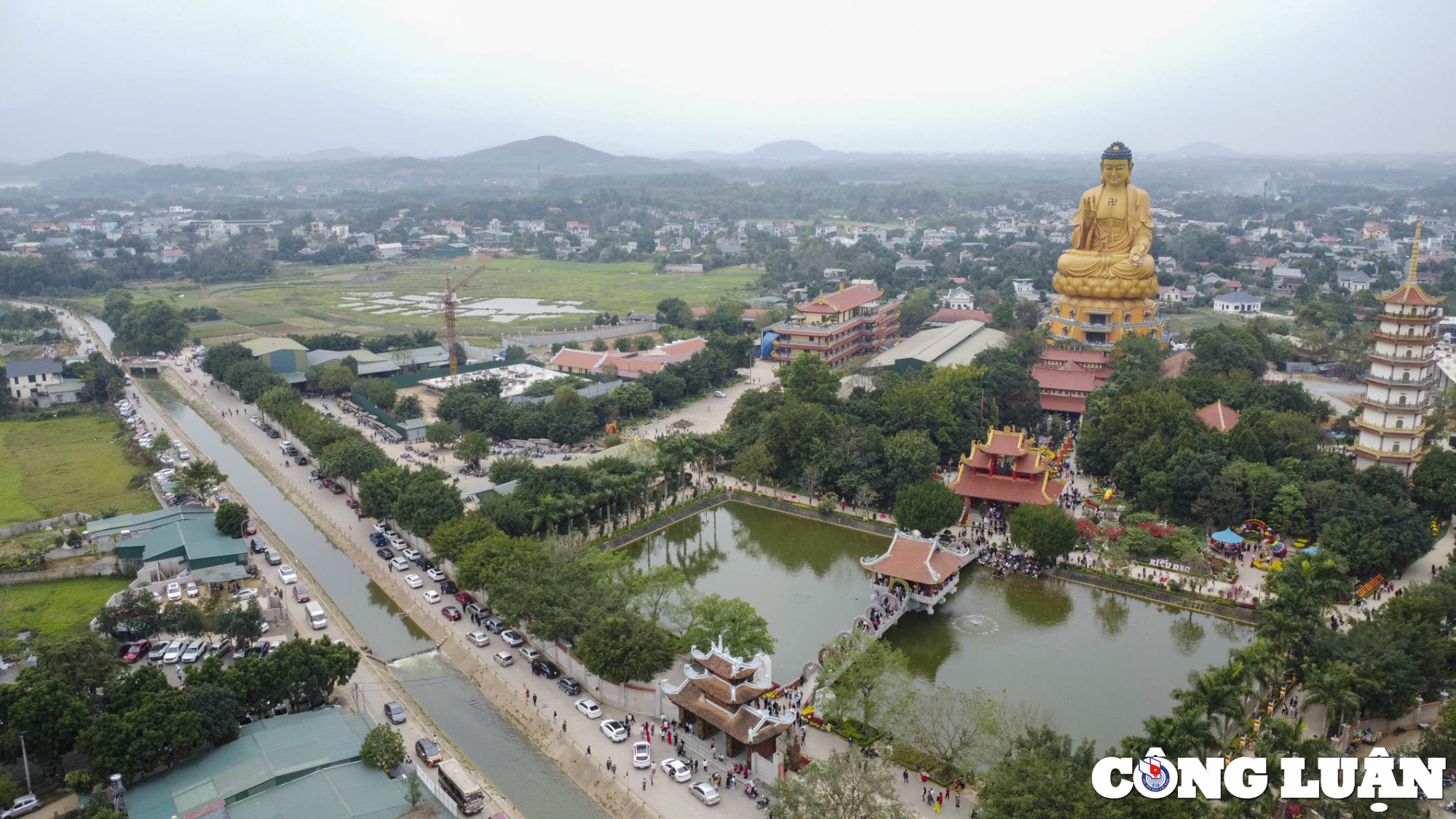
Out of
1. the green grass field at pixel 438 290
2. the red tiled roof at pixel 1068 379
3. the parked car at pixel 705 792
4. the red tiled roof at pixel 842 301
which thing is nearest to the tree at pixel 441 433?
the red tiled roof at pixel 842 301

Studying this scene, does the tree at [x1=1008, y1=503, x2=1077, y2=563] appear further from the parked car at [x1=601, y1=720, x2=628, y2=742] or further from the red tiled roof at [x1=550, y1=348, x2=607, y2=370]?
the red tiled roof at [x1=550, y1=348, x2=607, y2=370]

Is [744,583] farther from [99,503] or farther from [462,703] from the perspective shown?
[99,503]

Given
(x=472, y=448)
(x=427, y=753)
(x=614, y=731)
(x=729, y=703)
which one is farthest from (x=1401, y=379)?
(x=472, y=448)

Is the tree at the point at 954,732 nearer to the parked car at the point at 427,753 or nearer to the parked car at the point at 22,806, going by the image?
the parked car at the point at 427,753

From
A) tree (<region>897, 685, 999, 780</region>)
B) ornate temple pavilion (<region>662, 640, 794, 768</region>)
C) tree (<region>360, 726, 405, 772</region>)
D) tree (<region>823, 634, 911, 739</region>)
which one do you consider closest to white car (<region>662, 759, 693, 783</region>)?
ornate temple pavilion (<region>662, 640, 794, 768</region>)

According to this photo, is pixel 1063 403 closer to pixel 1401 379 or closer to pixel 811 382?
pixel 811 382

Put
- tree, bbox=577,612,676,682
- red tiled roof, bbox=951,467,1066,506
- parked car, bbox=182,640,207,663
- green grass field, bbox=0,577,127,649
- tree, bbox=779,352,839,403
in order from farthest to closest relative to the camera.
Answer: tree, bbox=779,352,839,403 → red tiled roof, bbox=951,467,1066,506 → green grass field, bbox=0,577,127,649 → parked car, bbox=182,640,207,663 → tree, bbox=577,612,676,682
